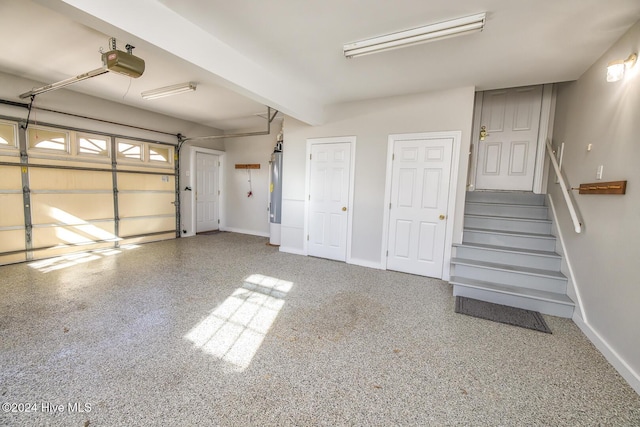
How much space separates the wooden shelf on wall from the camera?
6.70 feet

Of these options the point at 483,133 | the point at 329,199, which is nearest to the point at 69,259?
the point at 329,199

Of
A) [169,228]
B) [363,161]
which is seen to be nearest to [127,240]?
[169,228]

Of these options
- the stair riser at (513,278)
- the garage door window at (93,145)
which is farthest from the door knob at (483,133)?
the garage door window at (93,145)

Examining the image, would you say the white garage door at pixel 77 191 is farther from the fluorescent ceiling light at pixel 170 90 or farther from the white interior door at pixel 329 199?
the white interior door at pixel 329 199

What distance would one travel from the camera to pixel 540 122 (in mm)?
3988

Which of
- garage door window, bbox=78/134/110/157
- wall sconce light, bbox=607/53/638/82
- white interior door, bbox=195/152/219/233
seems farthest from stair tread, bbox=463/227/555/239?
garage door window, bbox=78/134/110/157

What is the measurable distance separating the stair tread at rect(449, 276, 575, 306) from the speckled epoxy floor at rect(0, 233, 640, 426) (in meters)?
0.24

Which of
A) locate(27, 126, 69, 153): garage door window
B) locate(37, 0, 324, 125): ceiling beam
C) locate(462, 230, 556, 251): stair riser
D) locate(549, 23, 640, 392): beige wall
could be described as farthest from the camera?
locate(27, 126, 69, 153): garage door window

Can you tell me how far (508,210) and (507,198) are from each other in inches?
9.7

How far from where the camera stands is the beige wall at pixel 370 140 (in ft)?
11.8

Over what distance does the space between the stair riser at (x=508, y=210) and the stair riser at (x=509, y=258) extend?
0.84 metres

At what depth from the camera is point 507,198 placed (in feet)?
13.3

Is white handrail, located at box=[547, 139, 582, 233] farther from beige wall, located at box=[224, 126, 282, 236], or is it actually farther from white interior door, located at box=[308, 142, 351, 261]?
beige wall, located at box=[224, 126, 282, 236]

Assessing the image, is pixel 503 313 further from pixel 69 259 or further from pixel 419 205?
pixel 69 259
